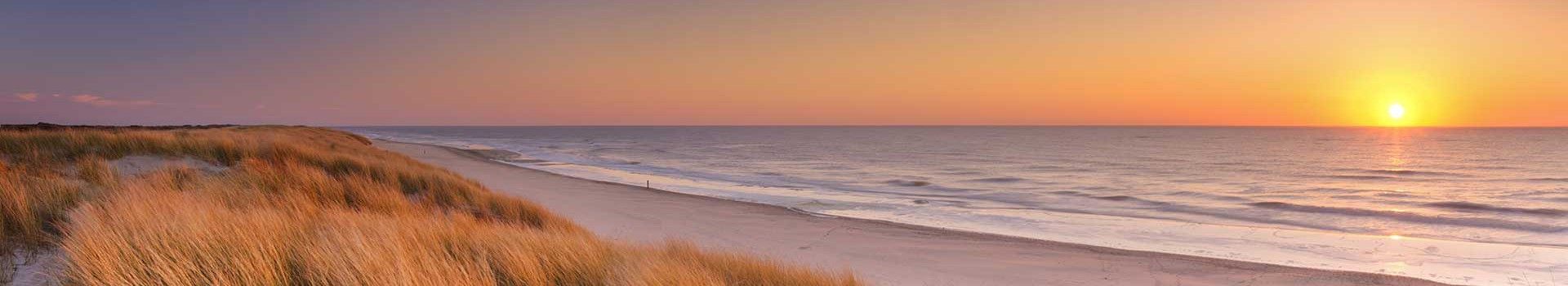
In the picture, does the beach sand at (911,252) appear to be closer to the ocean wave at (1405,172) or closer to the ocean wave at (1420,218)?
the ocean wave at (1420,218)

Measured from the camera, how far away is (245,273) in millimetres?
4363

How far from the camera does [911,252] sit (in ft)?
41.9

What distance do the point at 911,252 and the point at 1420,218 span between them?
1492 centimetres

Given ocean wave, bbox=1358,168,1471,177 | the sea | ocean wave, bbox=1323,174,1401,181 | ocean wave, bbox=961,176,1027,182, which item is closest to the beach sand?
the sea

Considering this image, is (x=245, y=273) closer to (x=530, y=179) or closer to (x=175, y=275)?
(x=175, y=275)

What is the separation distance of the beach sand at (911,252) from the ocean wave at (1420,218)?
9919mm

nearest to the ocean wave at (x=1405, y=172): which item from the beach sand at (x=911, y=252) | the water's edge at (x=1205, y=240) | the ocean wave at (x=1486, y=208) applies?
the ocean wave at (x=1486, y=208)

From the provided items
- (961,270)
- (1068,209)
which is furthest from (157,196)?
(1068,209)

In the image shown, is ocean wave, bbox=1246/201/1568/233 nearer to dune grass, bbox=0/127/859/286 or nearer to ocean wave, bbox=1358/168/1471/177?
Answer: dune grass, bbox=0/127/859/286

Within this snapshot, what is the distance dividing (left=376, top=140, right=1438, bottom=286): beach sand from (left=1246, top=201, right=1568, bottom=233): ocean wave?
992cm

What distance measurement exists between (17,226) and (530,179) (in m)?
23.8

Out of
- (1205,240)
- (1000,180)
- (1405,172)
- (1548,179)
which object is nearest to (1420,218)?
(1205,240)

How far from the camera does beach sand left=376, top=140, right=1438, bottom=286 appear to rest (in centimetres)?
1080

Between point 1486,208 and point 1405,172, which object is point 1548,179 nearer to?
point 1405,172
